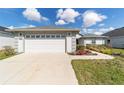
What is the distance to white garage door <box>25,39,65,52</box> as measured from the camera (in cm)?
1465

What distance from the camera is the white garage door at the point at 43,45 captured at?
14648mm

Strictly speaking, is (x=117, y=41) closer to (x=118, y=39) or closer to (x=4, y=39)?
(x=118, y=39)

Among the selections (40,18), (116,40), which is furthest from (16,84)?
(116,40)

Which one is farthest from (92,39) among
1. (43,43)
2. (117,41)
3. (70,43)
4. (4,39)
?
(4,39)

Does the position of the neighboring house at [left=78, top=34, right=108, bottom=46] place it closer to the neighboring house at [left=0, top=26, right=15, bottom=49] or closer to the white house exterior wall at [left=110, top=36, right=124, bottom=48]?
the white house exterior wall at [left=110, top=36, right=124, bottom=48]

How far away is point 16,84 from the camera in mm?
4551

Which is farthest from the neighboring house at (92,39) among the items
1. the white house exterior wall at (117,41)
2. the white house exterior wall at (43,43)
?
the white house exterior wall at (43,43)

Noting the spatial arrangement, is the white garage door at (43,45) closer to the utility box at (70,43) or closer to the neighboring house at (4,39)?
the utility box at (70,43)
